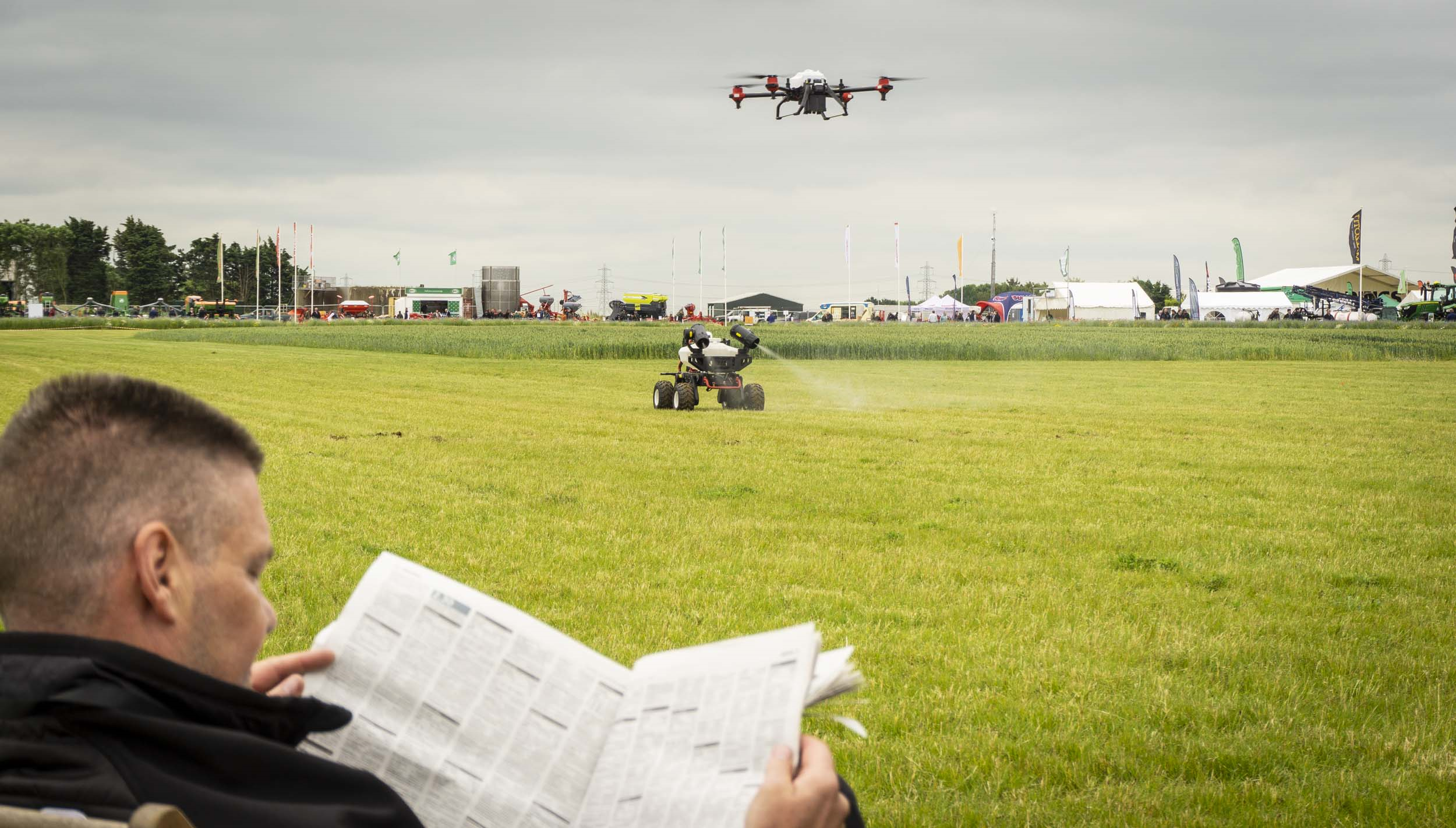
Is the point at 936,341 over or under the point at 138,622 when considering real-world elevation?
over

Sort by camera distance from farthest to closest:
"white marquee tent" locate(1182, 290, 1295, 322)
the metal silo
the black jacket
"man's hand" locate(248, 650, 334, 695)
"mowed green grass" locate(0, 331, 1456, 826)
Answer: the metal silo → "white marquee tent" locate(1182, 290, 1295, 322) → "mowed green grass" locate(0, 331, 1456, 826) → "man's hand" locate(248, 650, 334, 695) → the black jacket

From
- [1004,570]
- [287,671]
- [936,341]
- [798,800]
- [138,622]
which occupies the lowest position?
[1004,570]

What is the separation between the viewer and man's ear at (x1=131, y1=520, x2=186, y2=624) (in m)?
1.43

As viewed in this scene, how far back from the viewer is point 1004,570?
6.98 metres

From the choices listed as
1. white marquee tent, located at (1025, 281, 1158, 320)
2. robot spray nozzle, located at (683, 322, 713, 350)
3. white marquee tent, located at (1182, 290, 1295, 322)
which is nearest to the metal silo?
white marquee tent, located at (1025, 281, 1158, 320)

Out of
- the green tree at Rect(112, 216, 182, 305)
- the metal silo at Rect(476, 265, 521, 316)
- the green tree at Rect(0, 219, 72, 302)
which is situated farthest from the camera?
the green tree at Rect(112, 216, 182, 305)

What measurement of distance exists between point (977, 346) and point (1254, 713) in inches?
1676

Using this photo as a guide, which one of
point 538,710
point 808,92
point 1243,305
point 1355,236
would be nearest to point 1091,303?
point 1243,305

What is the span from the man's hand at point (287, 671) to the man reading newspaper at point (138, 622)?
379 millimetres

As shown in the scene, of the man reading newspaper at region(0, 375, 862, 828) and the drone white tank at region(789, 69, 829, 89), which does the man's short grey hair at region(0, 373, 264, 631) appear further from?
the drone white tank at region(789, 69, 829, 89)

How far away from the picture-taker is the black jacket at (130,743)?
133cm

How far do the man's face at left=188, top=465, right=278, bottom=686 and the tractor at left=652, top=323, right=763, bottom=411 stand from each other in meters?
17.4

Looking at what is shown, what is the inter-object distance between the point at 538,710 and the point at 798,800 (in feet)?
1.94

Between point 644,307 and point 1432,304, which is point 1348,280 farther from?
point 644,307
